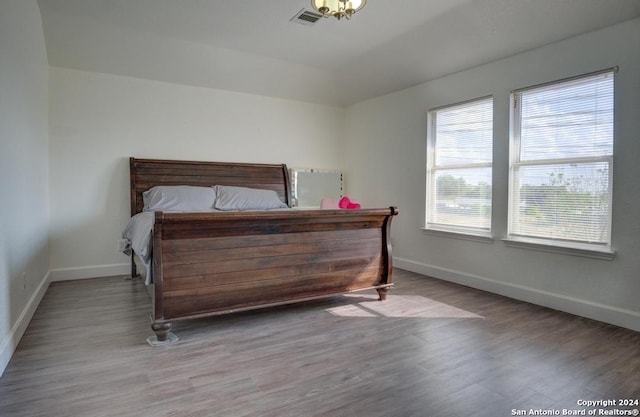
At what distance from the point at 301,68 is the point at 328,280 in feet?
9.88

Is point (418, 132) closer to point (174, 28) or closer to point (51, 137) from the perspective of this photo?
point (174, 28)

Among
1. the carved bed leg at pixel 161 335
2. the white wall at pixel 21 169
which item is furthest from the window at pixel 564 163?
the white wall at pixel 21 169

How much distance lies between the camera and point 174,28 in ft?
12.2

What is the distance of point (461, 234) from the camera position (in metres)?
4.15

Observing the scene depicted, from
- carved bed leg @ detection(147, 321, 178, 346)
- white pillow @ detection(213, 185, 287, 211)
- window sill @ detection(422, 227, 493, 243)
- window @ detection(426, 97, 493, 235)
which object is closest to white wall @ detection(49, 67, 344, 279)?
white pillow @ detection(213, 185, 287, 211)

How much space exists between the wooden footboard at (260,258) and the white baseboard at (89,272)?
2.34m

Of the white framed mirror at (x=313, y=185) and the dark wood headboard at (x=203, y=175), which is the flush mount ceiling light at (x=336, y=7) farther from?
the white framed mirror at (x=313, y=185)

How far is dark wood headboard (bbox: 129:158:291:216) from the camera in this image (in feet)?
14.4

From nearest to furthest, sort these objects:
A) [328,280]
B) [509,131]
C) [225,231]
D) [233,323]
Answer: [225,231]
[233,323]
[328,280]
[509,131]

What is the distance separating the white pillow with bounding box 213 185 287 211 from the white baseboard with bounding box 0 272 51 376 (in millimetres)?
1859

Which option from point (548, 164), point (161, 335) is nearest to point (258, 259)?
point (161, 335)

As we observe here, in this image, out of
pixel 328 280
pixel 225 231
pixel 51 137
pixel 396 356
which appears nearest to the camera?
pixel 396 356

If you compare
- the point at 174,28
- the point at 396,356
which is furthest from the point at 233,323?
the point at 174,28

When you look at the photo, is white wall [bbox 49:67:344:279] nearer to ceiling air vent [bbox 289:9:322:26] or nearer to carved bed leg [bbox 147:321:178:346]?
ceiling air vent [bbox 289:9:322:26]
